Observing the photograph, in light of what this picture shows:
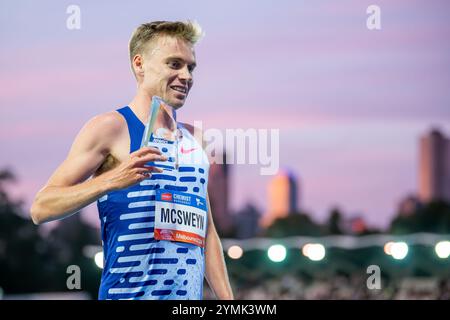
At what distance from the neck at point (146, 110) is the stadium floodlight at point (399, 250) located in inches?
260

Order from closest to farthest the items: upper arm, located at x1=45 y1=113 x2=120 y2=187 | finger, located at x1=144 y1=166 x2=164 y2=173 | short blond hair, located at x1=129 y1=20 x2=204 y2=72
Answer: finger, located at x1=144 y1=166 x2=164 y2=173 < upper arm, located at x1=45 y1=113 x2=120 y2=187 < short blond hair, located at x1=129 y1=20 x2=204 y2=72

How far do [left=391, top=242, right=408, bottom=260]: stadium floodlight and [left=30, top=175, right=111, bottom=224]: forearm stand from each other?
24.0ft

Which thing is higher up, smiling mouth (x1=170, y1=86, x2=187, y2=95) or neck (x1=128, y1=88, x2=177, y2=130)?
smiling mouth (x1=170, y1=86, x2=187, y2=95)

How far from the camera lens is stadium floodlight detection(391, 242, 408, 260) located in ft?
45.0

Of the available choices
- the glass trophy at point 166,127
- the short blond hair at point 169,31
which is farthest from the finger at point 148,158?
the short blond hair at point 169,31

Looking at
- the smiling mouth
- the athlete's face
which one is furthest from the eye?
the smiling mouth

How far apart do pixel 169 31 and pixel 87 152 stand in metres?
0.98

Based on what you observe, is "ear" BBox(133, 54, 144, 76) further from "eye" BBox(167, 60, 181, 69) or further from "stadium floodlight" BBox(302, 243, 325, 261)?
"stadium floodlight" BBox(302, 243, 325, 261)

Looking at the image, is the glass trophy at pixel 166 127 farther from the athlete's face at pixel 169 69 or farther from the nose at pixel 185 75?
the nose at pixel 185 75

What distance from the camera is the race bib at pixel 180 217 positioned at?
7305mm

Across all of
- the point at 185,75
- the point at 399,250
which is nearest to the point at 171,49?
the point at 185,75

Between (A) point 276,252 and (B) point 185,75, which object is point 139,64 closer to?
(B) point 185,75
